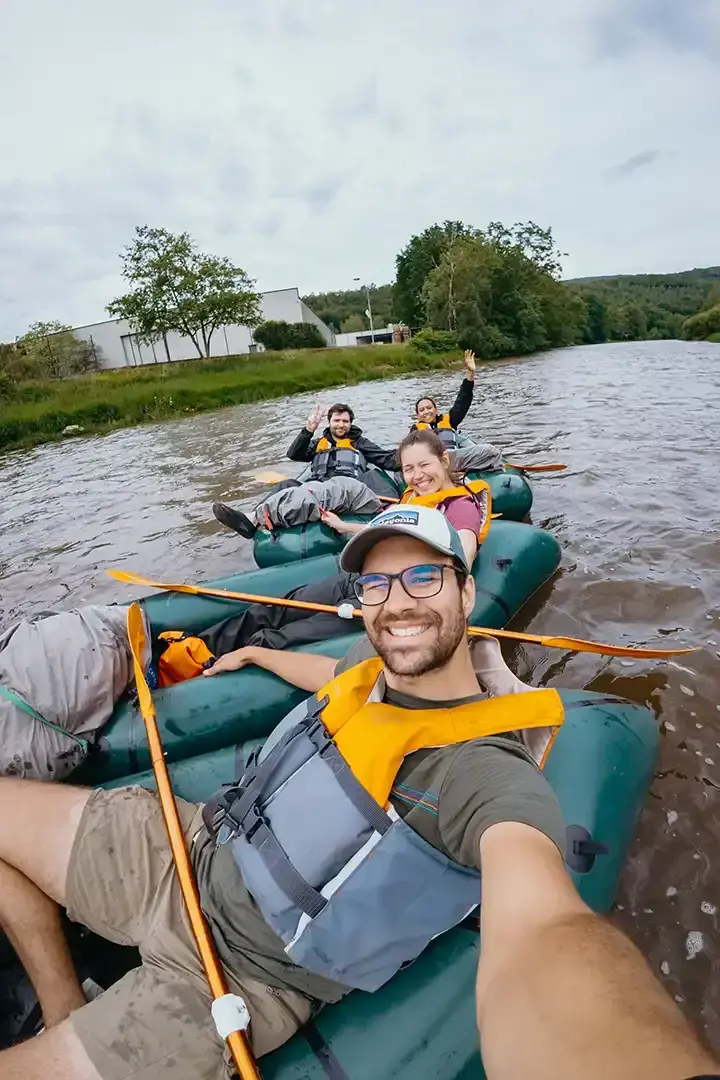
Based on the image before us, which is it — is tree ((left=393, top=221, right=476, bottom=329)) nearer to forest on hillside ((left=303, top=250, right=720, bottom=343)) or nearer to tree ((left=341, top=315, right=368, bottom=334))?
forest on hillside ((left=303, top=250, right=720, bottom=343))

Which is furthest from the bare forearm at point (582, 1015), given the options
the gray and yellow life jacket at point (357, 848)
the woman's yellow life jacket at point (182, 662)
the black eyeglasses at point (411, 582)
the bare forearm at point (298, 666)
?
the woman's yellow life jacket at point (182, 662)

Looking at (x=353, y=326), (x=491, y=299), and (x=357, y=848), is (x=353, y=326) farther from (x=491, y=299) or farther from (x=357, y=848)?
(x=357, y=848)

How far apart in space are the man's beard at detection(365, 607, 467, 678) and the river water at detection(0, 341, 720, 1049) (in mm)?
1501

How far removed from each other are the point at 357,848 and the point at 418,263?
180ft

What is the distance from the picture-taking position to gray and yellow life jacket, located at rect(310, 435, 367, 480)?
21.1 ft

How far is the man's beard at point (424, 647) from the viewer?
1740 millimetres

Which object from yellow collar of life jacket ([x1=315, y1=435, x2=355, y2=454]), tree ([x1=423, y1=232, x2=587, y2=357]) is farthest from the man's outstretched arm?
tree ([x1=423, y1=232, x2=587, y2=357])

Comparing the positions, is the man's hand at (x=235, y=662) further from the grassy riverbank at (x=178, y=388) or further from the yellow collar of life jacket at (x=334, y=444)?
the grassy riverbank at (x=178, y=388)

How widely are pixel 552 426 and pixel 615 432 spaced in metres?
1.36

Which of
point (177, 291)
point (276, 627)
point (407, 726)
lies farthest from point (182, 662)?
point (177, 291)

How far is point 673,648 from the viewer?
405cm

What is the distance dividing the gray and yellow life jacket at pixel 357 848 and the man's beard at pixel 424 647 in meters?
0.12

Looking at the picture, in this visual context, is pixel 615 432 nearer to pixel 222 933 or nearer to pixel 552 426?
pixel 552 426

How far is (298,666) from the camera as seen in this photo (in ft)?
9.37
